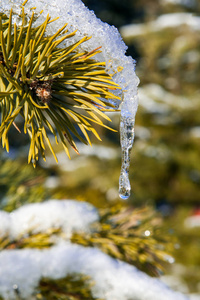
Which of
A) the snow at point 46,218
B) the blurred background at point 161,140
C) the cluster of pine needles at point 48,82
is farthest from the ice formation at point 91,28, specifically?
the blurred background at point 161,140

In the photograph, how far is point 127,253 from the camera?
43 cm

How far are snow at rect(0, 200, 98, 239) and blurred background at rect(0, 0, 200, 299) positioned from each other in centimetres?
280

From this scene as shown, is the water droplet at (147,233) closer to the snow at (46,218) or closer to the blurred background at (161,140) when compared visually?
the snow at (46,218)

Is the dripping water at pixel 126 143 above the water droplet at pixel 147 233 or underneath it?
above

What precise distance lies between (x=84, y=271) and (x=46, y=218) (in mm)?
86

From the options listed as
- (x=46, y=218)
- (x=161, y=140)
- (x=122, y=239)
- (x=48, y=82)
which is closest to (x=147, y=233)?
(x=122, y=239)

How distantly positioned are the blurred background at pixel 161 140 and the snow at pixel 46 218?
2.80m

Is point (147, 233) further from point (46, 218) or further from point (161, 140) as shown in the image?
point (161, 140)

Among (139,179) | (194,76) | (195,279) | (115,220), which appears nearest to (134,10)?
(194,76)

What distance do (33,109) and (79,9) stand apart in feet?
0.31

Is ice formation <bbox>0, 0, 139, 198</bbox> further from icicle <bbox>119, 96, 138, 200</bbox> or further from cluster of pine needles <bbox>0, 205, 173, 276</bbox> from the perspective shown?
cluster of pine needles <bbox>0, 205, 173, 276</bbox>

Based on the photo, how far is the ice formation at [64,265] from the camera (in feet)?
1.20

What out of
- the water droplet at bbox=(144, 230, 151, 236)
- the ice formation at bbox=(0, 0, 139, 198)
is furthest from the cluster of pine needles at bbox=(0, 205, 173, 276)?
the ice formation at bbox=(0, 0, 139, 198)

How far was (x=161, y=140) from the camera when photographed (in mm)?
5332
